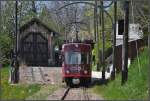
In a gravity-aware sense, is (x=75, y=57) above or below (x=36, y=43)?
below

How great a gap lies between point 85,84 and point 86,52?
2.27 metres

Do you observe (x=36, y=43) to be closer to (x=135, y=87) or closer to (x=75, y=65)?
(x=75, y=65)

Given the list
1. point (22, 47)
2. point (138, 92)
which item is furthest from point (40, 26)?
point (138, 92)

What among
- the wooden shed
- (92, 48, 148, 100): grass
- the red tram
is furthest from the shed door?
(92, 48, 148, 100): grass

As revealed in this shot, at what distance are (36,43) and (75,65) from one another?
29935mm

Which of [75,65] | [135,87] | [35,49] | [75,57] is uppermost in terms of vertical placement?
[35,49]

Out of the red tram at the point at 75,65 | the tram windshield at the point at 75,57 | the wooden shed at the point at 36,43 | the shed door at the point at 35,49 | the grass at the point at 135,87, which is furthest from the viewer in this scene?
the shed door at the point at 35,49

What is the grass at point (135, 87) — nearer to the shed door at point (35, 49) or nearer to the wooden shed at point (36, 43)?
the wooden shed at point (36, 43)

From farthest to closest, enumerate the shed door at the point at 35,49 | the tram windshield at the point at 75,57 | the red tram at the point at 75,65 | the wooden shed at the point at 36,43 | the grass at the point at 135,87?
the shed door at the point at 35,49, the wooden shed at the point at 36,43, the tram windshield at the point at 75,57, the red tram at the point at 75,65, the grass at the point at 135,87

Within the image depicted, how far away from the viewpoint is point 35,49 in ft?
229

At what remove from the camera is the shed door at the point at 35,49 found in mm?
69625

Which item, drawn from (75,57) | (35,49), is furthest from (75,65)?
(35,49)

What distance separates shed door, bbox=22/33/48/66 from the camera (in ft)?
228

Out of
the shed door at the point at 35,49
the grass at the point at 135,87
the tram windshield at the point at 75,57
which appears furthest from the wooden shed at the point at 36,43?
the grass at the point at 135,87
